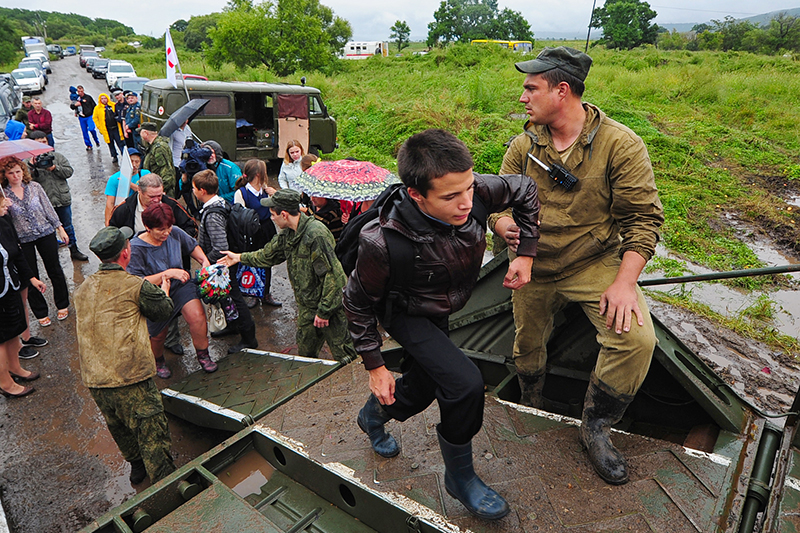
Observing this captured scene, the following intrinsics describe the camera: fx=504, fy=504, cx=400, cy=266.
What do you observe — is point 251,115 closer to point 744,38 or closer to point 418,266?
point 418,266

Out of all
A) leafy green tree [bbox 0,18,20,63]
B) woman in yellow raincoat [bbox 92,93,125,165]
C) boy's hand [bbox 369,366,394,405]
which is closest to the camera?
boy's hand [bbox 369,366,394,405]

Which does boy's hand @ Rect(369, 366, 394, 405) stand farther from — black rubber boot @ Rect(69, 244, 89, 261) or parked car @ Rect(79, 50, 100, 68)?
parked car @ Rect(79, 50, 100, 68)

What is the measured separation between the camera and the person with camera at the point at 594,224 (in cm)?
235

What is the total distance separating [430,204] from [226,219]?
339 cm

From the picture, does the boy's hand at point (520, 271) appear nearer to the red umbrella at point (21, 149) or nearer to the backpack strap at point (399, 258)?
the backpack strap at point (399, 258)

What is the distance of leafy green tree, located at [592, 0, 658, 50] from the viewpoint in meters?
45.2

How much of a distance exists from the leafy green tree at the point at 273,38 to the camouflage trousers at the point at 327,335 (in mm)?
26934

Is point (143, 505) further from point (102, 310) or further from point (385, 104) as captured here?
point (385, 104)

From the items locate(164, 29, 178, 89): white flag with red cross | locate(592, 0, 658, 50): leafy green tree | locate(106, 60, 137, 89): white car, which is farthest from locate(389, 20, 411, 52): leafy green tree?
locate(164, 29, 178, 89): white flag with red cross

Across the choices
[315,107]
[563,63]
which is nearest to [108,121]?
[315,107]

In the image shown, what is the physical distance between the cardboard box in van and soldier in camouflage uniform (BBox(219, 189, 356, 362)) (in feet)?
22.8

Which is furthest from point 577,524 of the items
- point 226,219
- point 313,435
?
point 226,219

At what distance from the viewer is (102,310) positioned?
9.76ft

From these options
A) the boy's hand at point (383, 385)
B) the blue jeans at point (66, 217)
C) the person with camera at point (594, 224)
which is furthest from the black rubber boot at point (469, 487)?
the blue jeans at point (66, 217)
